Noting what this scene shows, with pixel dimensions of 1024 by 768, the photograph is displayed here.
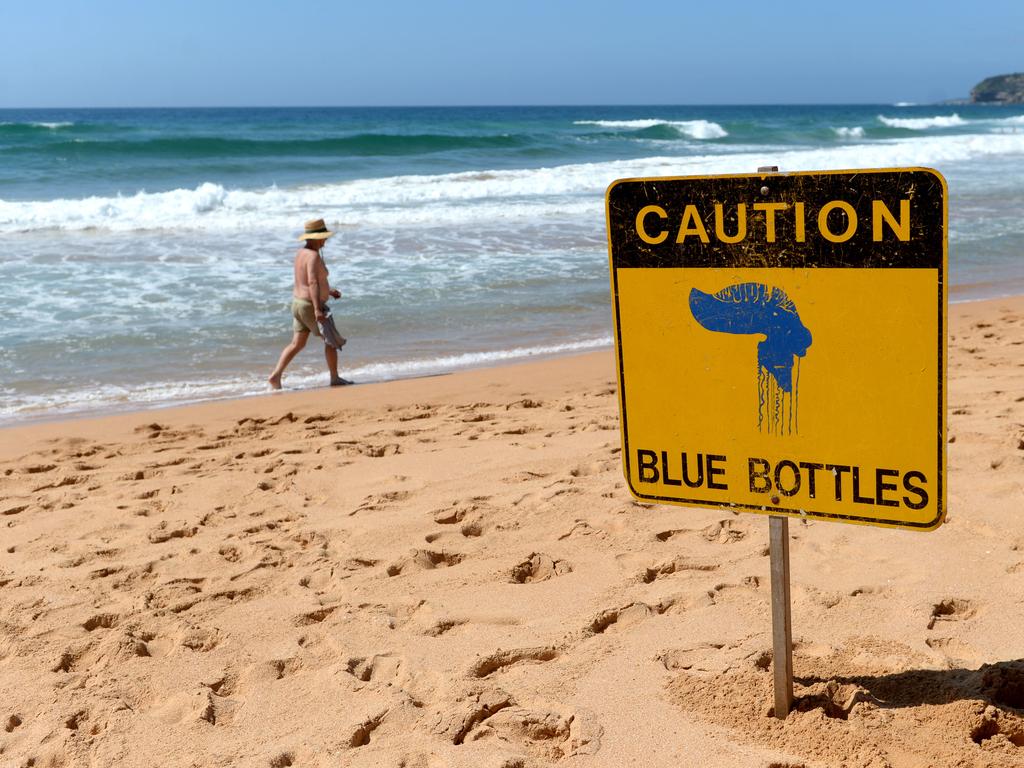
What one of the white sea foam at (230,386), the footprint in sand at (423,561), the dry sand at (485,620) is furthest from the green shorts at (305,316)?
the footprint in sand at (423,561)

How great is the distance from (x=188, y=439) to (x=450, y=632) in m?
3.54

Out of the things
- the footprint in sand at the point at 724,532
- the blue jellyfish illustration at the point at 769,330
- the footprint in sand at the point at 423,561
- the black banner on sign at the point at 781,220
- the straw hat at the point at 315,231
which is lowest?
the footprint in sand at the point at 423,561

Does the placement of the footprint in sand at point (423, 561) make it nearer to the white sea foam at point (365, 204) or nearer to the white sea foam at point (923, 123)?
the white sea foam at point (365, 204)

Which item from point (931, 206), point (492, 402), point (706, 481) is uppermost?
point (931, 206)

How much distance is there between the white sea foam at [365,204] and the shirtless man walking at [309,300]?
829 cm

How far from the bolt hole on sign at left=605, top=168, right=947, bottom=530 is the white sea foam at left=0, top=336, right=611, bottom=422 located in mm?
5935

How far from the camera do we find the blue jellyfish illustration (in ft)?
7.11

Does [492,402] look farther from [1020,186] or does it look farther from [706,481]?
[1020,186]

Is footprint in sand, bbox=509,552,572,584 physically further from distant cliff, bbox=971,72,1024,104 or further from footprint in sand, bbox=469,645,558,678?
distant cliff, bbox=971,72,1024,104

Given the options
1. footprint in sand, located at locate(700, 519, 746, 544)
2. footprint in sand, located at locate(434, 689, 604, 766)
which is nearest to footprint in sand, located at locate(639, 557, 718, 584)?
footprint in sand, located at locate(700, 519, 746, 544)

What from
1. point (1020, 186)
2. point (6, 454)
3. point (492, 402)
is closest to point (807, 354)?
point (492, 402)

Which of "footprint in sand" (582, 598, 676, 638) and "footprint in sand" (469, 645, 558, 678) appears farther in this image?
"footprint in sand" (582, 598, 676, 638)

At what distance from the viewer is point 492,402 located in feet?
22.9

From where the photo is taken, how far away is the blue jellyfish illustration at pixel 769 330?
7.11 feet
